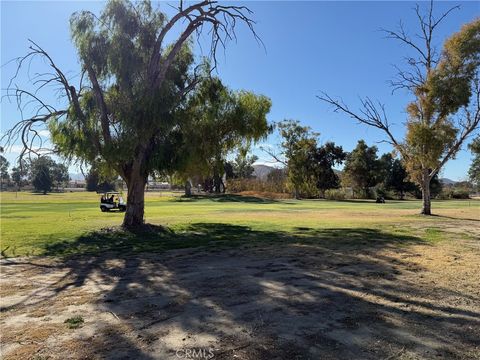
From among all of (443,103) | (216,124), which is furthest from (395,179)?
(216,124)

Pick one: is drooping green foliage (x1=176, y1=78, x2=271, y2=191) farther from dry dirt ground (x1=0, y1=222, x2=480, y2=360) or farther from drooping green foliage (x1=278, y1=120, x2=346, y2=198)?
drooping green foliage (x1=278, y1=120, x2=346, y2=198)

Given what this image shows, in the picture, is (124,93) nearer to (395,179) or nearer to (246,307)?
(246,307)

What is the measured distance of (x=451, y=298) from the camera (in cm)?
636

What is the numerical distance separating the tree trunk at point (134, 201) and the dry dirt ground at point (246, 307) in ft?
20.2

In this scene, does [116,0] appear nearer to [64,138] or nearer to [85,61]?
[85,61]

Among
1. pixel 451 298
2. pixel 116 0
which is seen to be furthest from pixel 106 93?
pixel 451 298

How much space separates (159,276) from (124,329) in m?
3.24

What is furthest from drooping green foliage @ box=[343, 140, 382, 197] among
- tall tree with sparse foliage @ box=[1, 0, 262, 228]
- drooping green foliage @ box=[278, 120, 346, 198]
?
tall tree with sparse foliage @ box=[1, 0, 262, 228]

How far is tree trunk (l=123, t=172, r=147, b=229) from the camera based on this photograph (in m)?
16.3

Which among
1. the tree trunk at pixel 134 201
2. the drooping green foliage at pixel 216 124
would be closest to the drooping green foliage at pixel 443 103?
the drooping green foliage at pixel 216 124

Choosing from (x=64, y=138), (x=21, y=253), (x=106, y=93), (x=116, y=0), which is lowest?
(x=21, y=253)

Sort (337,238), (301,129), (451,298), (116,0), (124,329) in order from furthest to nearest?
1. (301,129)
2. (116,0)
3. (337,238)
4. (451,298)
5. (124,329)

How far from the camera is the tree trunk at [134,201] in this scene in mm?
16312

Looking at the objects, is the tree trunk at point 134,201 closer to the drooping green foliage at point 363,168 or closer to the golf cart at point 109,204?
the golf cart at point 109,204
